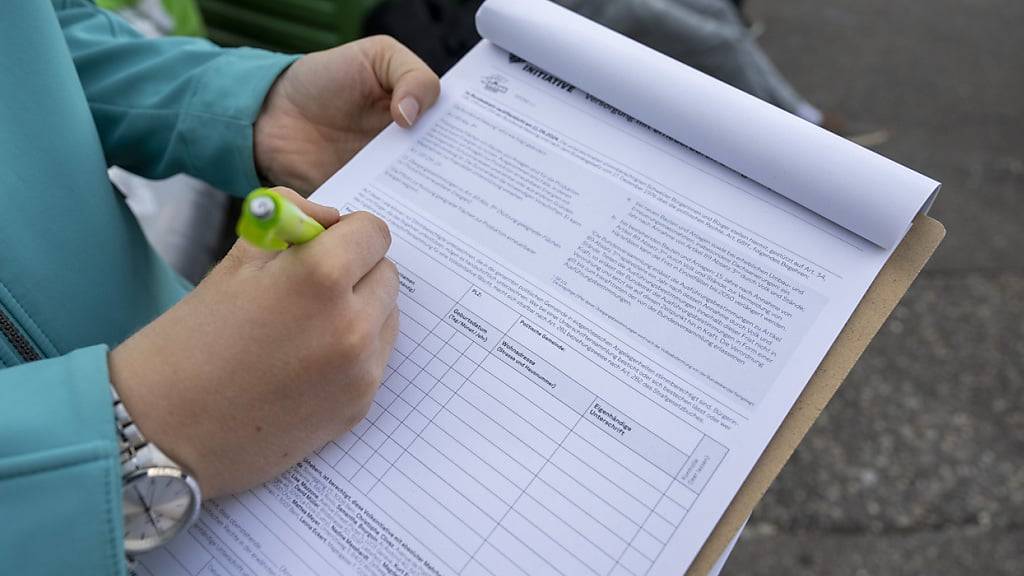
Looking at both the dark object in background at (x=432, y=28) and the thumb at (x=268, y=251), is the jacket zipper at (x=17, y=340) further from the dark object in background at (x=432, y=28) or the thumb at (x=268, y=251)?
the dark object in background at (x=432, y=28)

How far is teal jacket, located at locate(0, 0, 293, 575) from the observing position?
46 cm

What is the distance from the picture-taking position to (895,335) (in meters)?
1.59

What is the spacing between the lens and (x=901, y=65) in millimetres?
2107

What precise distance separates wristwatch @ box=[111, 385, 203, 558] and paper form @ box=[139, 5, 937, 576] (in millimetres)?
41

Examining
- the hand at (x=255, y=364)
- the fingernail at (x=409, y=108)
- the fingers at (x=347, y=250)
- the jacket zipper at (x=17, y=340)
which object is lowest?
the jacket zipper at (x=17, y=340)

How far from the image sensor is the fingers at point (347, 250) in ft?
1.68

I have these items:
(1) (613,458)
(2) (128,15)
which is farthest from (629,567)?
(2) (128,15)

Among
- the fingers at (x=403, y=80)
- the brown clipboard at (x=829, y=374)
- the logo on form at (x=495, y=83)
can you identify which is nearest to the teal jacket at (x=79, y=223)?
the fingers at (x=403, y=80)

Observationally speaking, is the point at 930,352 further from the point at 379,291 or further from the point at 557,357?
the point at 379,291

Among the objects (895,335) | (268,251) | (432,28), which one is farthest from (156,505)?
(895,335)

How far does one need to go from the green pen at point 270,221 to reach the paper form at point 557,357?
15cm

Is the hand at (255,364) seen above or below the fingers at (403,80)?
below

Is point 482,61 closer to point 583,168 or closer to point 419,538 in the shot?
point 583,168

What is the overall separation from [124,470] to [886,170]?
59 centimetres
